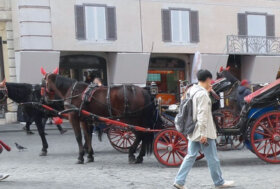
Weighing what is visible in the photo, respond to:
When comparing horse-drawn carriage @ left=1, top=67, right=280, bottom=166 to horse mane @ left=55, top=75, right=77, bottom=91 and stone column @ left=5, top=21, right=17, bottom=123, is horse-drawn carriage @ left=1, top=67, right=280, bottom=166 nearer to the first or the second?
horse mane @ left=55, top=75, right=77, bottom=91

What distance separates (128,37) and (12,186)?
12988 millimetres

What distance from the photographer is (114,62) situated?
18719 mm

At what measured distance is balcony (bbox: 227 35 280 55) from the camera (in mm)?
20250

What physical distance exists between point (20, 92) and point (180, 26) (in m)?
11.5

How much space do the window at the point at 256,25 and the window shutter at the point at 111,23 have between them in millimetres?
6863

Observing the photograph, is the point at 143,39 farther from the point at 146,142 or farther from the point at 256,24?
the point at 146,142

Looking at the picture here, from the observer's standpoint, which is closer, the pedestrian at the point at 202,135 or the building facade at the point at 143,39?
the pedestrian at the point at 202,135

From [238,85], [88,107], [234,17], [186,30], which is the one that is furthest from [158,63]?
[88,107]

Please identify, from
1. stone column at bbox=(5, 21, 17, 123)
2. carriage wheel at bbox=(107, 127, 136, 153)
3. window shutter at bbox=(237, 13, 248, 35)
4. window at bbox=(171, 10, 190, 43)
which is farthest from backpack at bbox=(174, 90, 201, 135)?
window shutter at bbox=(237, 13, 248, 35)

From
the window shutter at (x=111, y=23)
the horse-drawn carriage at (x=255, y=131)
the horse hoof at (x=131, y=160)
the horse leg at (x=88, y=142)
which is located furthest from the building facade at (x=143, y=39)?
the horse-drawn carriage at (x=255, y=131)

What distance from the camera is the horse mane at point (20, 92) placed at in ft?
30.8

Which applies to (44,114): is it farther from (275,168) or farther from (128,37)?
(128,37)

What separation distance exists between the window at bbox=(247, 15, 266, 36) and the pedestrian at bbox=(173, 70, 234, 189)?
15960mm

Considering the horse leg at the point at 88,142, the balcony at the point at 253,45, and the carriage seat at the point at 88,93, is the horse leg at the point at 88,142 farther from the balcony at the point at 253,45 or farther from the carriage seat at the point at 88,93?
the balcony at the point at 253,45
